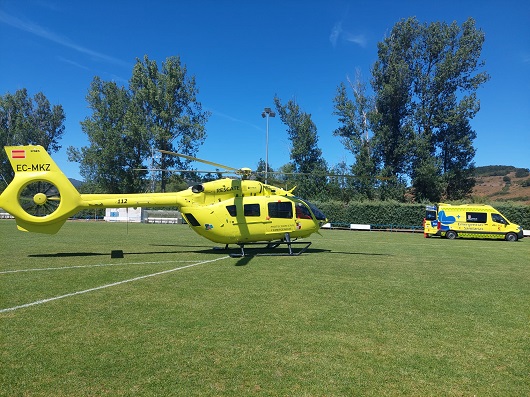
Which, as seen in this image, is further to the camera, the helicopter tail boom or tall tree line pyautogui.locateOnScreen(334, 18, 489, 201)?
tall tree line pyautogui.locateOnScreen(334, 18, 489, 201)

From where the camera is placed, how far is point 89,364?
3854 millimetres

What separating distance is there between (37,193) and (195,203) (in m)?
5.30

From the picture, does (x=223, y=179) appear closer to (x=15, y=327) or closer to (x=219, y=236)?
(x=219, y=236)

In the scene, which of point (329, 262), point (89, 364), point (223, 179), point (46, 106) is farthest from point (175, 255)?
point (46, 106)

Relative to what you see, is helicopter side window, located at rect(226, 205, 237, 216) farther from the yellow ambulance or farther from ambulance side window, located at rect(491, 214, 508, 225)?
ambulance side window, located at rect(491, 214, 508, 225)

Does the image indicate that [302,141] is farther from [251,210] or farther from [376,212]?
[251,210]

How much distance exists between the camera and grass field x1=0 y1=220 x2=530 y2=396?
3521mm

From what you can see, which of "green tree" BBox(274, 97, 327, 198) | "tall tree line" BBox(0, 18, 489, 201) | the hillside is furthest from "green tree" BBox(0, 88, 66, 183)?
the hillside

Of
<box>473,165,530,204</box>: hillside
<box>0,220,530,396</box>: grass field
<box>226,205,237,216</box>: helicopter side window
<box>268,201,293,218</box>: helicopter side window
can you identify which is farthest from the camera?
<box>473,165,530,204</box>: hillside

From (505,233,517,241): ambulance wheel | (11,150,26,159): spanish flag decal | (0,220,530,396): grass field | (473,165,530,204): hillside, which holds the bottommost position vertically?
(0,220,530,396): grass field

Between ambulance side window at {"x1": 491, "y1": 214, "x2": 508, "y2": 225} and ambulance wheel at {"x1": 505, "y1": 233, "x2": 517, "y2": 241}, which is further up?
ambulance side window at {"x1": 491, "y1": 214, "x2": 508, "y2": 225}

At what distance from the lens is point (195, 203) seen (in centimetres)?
1299

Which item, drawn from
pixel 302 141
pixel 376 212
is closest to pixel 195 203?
pixel 376 212

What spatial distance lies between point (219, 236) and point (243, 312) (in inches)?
290
